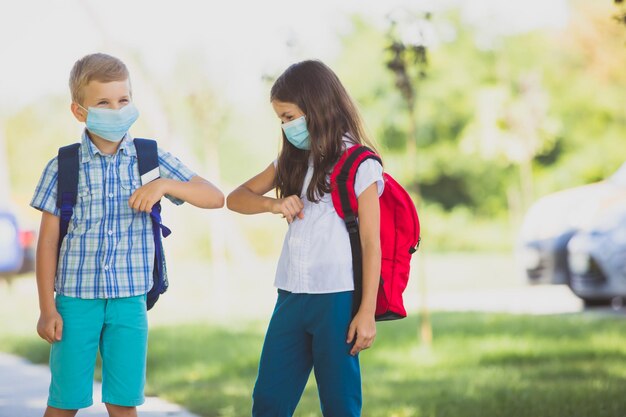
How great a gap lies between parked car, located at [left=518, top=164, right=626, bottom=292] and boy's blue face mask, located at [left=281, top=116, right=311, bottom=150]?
265 inches

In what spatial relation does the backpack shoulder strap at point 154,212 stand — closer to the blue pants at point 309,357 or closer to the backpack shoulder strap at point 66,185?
the backpack shoulder strap at point 66,185

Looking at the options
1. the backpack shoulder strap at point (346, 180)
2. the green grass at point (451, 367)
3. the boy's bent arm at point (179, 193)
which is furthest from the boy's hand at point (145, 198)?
the green grass at point (451, 367)

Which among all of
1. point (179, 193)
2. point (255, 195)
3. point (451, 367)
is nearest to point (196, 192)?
point (179, 193)

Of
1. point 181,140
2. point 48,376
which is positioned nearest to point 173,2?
point 181,140

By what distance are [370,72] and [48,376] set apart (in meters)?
24.7

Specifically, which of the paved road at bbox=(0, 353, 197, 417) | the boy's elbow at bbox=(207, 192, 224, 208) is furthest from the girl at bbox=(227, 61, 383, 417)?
the paved road at bbox=(0, 353, 197, 417)

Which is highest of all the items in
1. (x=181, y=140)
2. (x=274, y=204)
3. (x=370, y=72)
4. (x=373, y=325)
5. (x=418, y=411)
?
(x=370, y=72)

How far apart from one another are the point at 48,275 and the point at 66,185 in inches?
11.9

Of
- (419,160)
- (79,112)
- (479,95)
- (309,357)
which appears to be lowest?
(309,357)

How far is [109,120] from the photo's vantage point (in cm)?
321

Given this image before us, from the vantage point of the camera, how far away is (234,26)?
25.5 m

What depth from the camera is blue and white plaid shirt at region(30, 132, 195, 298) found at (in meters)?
3.21

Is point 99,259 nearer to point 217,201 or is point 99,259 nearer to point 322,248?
point 217,201

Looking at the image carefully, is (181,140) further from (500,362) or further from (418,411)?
(418,411)
